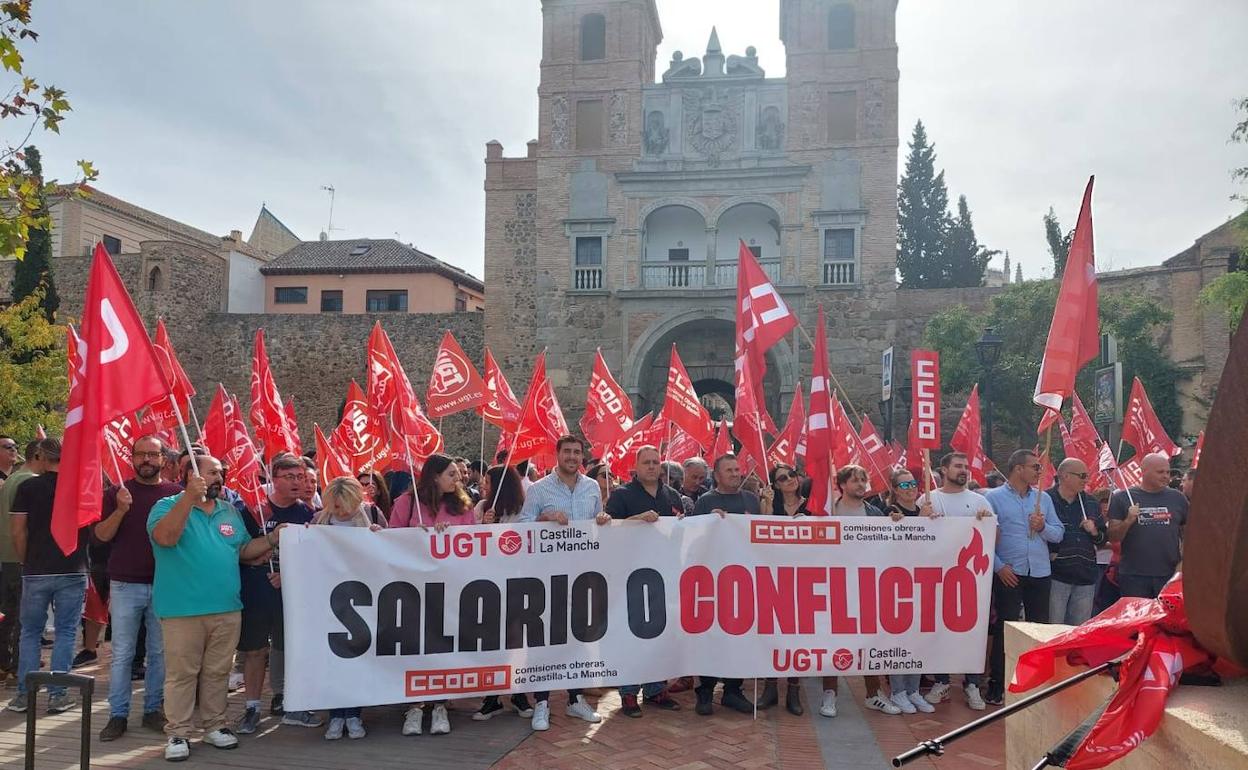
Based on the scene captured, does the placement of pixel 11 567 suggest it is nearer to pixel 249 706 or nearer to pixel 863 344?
pixel 249 706

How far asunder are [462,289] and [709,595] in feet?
127

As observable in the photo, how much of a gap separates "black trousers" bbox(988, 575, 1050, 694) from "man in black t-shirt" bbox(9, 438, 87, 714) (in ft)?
20.0

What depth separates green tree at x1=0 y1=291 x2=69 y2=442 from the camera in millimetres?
17750

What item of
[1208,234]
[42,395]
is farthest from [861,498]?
[1208,234]

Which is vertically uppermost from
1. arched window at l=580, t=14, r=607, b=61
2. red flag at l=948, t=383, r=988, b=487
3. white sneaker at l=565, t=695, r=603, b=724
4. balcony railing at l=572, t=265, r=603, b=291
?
arched window at l=580, t=14, r=607, b=61

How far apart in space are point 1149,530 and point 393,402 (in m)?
6.25

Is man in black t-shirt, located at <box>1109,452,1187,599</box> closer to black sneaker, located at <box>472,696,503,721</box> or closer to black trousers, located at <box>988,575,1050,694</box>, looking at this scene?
black trousers, located at <box>988,575,1050,694</box>

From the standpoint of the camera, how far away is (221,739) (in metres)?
5.24

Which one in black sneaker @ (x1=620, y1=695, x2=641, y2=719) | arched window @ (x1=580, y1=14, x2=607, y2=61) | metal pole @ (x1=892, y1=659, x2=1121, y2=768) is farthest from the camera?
arched window @ (x1=580, y1=14, x2=607, y2=61)

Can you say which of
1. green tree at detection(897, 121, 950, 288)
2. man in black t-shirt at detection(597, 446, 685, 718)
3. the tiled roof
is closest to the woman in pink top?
man in black t-shirt at detection(597, 446, 685, 718)

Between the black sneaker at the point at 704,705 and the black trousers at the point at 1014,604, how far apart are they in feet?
6.53

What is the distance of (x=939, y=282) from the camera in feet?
137

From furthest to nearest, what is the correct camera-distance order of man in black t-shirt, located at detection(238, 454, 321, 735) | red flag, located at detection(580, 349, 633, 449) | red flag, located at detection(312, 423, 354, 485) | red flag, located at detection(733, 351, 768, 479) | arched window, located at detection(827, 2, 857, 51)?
arched window, located at detection(827, 2, 857, 51), red flag, located at detection(580, 349, 633, 449), red flag, located at detection(312, 423, 354, 485), red flag, located at detection(733, 351, 768, 479), man in black t-shirt, located at detection(238, 454, 321, 735)

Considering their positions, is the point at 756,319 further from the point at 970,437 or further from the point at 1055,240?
the point at 1055,240
